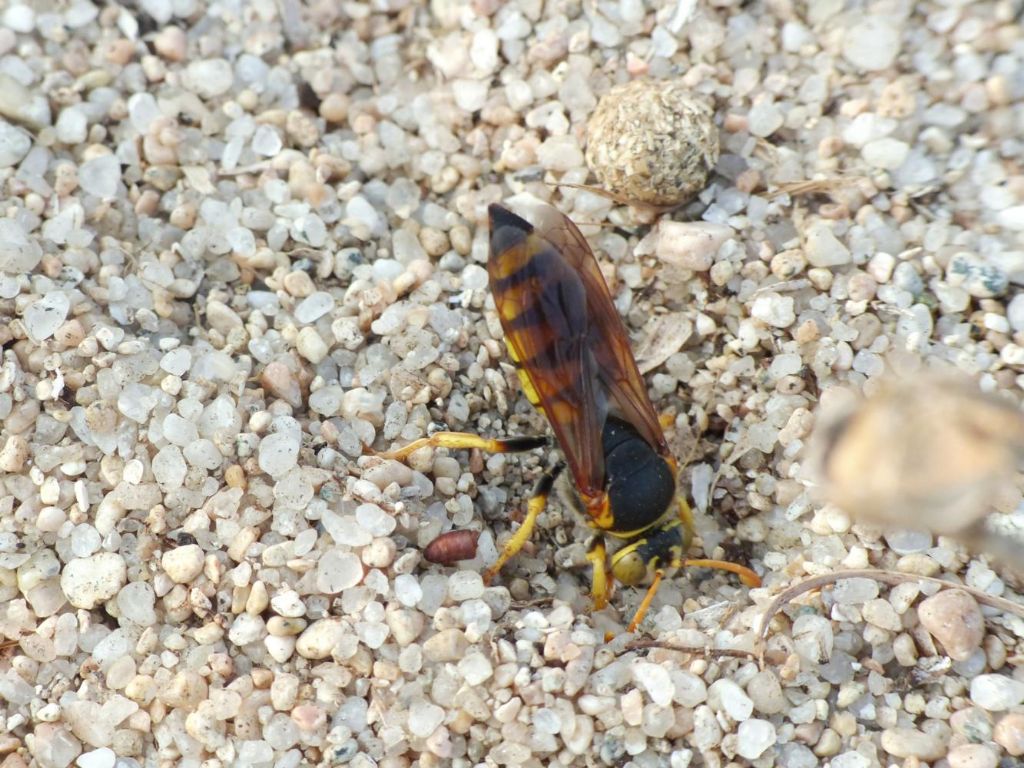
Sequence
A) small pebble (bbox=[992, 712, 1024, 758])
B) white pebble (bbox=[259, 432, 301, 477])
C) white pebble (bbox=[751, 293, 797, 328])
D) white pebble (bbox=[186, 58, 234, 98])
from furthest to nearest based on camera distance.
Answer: white pebble (bbox=[186, 58, 234, 98])
white pebble (bbox=[751, 293, 797, 328])
white pebble (bbox=[259, 432, 301, 477])
small pebble (bbox=[992, 712, 1024, 758])

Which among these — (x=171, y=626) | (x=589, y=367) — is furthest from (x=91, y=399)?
(x=589, y=367)

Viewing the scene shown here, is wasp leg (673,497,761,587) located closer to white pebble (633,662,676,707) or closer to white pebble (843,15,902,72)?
white pebble (633,662,676,707)

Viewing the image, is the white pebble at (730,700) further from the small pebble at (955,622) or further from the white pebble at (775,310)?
the white pebble at (775,310)

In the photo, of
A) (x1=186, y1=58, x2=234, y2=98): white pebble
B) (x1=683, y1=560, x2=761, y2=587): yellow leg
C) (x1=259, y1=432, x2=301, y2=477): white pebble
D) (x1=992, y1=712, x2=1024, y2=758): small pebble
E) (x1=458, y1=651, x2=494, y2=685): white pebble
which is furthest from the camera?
(x1=186, y1=58, x2=234, y2=98): white pebble

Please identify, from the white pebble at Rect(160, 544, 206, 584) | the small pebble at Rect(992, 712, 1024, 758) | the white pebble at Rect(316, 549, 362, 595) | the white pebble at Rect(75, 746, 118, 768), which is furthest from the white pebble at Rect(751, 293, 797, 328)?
the white pebble at Rect(75, 746, 118, 768)

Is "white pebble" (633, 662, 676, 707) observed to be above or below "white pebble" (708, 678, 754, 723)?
above

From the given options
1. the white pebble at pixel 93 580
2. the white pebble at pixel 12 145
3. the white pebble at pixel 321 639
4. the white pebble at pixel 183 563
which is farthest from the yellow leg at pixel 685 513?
the white pebble at pixel 12 145

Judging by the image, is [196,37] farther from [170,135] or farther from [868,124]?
[868,124]
